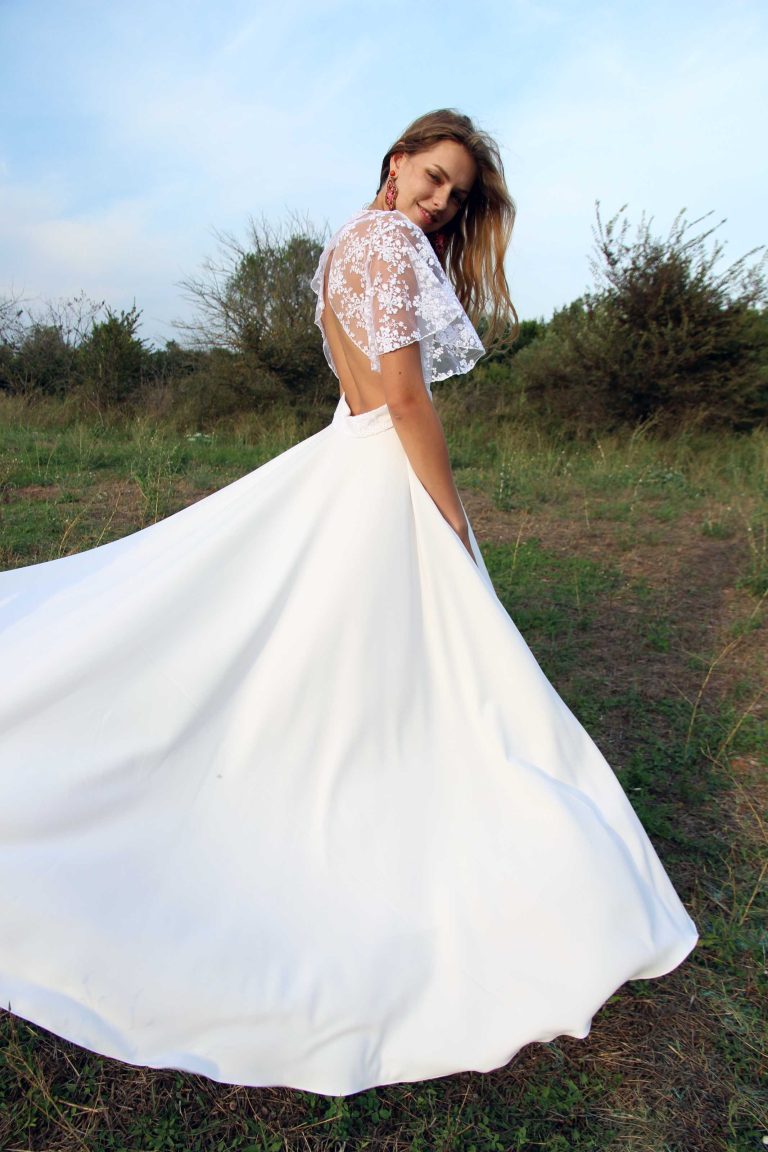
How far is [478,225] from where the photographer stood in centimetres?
236

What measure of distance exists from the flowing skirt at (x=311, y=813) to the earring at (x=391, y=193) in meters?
0.64

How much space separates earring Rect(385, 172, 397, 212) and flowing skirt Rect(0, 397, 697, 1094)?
25.0 inches

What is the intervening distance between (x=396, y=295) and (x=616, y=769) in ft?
6.27

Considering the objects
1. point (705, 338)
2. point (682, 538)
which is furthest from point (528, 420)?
point (682, 538)

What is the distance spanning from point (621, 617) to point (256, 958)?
3203 millimetres

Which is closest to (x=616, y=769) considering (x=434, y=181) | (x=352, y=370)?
(x=352, y=370)

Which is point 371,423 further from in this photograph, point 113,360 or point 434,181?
point 113,360

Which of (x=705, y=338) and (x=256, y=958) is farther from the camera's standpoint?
(x=705, y=338)

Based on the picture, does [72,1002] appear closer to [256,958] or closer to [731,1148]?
[256,958]

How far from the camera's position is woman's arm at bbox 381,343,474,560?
1904 millimetres

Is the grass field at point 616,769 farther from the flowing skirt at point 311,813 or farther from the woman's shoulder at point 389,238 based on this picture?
the woman's shoulder at point 389,238

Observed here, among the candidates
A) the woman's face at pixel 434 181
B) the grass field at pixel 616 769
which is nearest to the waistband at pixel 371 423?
the woman's face at pixel 434 181

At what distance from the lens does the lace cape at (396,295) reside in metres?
1.87

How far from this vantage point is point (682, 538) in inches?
220
